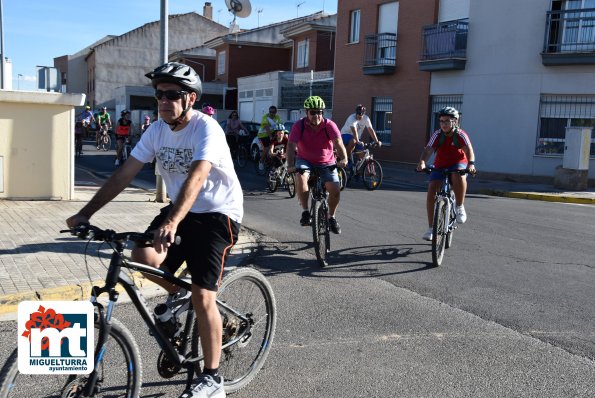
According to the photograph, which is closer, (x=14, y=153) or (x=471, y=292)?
(x=471, y=292)

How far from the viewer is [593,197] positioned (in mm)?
14828

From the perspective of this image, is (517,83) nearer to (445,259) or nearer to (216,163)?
(445,259)

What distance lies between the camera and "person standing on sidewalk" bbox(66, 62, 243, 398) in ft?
10.7

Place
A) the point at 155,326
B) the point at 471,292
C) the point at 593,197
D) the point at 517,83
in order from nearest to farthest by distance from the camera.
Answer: the point at 155,326
the point at 471,292
the point at 593,197
the point at 517,83

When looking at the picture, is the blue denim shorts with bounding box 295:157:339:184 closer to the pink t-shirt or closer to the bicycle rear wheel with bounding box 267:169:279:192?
the pink t-shirt

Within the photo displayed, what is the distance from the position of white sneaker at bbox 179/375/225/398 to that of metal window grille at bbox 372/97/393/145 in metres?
22.1

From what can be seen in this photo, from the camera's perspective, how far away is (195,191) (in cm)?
313

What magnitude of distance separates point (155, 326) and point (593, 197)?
14.0 meters

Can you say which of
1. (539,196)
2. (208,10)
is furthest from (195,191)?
(208,10)

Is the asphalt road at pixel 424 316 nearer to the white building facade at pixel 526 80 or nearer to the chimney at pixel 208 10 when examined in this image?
the white building facade at pixel 526 80

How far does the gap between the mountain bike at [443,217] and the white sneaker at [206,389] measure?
4052 mm

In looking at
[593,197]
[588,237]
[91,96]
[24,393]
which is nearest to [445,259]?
[588,237]

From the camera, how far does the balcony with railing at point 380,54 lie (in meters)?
24.6

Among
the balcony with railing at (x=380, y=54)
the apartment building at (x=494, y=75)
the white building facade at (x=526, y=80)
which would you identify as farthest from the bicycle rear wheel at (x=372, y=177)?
the balcony with railing at (x=380, y=54)
